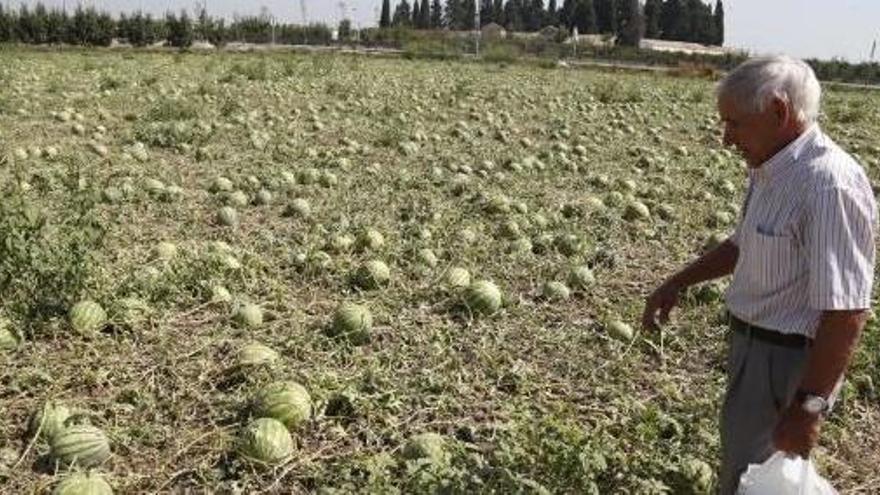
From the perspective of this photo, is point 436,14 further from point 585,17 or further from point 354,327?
point 354,327

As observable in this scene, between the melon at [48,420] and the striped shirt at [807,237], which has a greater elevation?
the striped shirt at [807,237]

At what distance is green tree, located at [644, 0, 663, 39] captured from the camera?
4761 inches

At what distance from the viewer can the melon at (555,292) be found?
683cm

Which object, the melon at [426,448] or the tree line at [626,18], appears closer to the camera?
the melon at [426,448]

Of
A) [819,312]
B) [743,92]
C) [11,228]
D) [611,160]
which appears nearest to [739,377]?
[819,312]

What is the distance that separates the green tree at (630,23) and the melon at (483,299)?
101 m

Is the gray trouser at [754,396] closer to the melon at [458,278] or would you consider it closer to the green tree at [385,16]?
the melon at [458,278]

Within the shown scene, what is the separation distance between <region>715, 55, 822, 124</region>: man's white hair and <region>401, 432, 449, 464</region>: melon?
6.80ft

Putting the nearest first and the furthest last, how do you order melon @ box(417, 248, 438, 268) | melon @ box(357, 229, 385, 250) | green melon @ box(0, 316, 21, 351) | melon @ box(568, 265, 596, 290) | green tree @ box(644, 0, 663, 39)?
green melon @ box(0, 316, 21, 351)
melon @ box(568, 265, 596, 290)
melon @ box(417, 248, 438, 268)
melon @ box(357, 229, 385, 250)
green tree @ box(644, 0, 663, 39)

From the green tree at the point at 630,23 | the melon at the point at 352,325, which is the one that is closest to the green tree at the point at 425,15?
the green tree at the point at 630,23

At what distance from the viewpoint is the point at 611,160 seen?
13.0m

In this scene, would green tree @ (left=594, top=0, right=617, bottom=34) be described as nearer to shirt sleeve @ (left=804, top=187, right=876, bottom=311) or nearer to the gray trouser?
the gray trouser

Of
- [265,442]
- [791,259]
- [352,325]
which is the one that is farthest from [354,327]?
[791,259]

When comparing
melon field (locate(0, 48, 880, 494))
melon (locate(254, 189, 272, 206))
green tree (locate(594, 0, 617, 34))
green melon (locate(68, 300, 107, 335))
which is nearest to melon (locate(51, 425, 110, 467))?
melon field (locate(0, 48, 880, 494))
